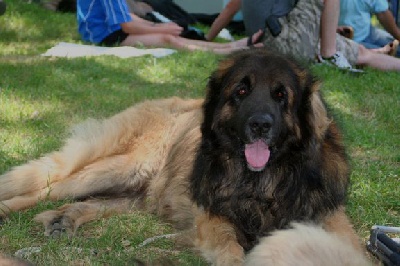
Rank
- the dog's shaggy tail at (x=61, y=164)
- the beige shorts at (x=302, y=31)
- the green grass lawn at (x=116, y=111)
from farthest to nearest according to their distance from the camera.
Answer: the beige shorts at (x=302, y=31) < the dog's shaggy tail at (x=61, y=164) < the green grass lawn at (x=116, y=111)

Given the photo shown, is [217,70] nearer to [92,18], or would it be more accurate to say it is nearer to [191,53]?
[191,53]

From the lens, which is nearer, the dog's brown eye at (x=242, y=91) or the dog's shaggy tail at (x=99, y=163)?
the dog's brown eye at (x=242, y=91)

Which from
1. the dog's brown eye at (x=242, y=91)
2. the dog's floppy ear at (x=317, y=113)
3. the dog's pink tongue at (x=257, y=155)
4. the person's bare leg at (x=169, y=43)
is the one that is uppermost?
the dog's brown eye at (x=242, y=91)

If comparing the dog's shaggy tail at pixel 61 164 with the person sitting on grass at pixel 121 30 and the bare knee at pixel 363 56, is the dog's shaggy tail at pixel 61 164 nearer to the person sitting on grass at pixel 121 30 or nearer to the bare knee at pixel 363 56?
the bare knee at pixel 363 56

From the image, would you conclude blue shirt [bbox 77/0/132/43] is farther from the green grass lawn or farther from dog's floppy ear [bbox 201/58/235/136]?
dog's floppy ear [bbox 201/58/235/136]

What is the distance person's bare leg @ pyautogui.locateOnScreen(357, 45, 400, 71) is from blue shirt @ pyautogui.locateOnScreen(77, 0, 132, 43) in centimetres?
390

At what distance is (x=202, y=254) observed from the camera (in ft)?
13.9

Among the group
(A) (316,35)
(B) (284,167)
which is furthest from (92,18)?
(B) (284,167)

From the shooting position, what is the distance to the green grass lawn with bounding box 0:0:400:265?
4465mm

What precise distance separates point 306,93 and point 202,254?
1.24 metres

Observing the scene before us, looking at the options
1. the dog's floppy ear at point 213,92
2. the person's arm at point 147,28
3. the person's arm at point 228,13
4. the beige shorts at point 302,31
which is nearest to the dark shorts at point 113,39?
the person's arm at point 147,28

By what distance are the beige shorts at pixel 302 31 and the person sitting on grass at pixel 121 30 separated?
4.86ft

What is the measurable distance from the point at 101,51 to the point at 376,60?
4.18m

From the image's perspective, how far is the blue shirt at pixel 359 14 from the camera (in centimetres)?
1126
